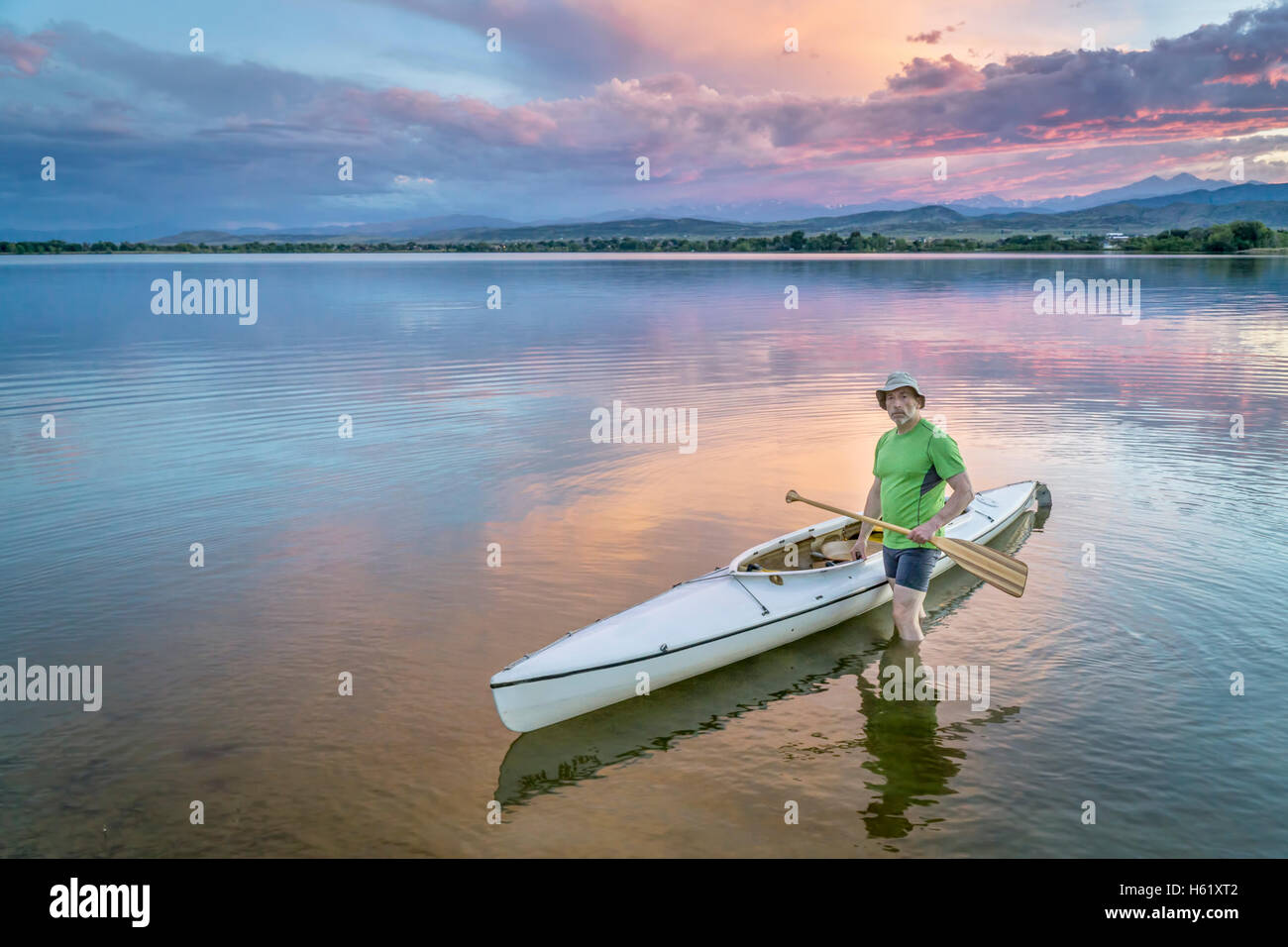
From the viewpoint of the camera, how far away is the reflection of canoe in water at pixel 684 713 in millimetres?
8344

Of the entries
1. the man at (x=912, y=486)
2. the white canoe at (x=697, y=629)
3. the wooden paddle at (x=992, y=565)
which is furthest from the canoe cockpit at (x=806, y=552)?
the man at (x=912, y=486)

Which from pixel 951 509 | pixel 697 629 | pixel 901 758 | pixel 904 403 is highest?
pixel 904 403

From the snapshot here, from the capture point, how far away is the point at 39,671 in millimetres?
9867

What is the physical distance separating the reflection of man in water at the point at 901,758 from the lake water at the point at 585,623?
0.14 ft

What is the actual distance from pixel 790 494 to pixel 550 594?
11.5ft

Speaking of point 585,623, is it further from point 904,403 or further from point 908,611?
point 904,403

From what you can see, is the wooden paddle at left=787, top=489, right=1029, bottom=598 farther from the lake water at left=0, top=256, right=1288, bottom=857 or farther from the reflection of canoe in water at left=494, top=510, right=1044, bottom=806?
the reflection of canoe in water at left=494, top=510, right=1044, bottom=806

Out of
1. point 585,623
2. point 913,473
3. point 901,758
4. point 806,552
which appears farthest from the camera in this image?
point 806,552

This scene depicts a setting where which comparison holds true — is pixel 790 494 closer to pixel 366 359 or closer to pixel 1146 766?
pixel 1146 766

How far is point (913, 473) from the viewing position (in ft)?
31.2

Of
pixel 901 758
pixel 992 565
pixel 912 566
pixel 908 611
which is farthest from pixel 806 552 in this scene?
pixel 901 758

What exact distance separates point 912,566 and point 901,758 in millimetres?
2230
